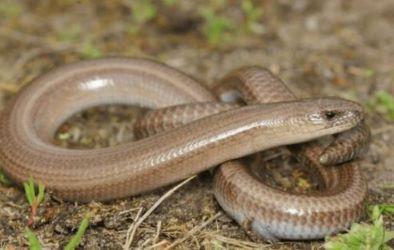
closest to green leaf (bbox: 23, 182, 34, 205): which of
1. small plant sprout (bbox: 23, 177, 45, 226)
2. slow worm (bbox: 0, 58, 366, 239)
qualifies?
small plant sprout (bbox: 23, 177, 45, 226)

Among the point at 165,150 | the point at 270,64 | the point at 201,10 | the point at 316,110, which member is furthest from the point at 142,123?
the point at 201,10

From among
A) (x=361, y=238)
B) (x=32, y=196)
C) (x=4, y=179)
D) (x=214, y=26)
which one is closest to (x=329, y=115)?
(x=361, y=238)

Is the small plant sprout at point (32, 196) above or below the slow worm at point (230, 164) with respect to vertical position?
below

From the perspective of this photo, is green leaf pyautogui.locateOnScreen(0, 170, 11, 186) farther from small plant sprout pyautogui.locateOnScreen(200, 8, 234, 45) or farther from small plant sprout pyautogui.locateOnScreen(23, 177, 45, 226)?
small plant sprout pyautogui.locateOnScreen(200, 8, 234, 45)

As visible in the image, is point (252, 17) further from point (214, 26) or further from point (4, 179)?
point (4, 179)

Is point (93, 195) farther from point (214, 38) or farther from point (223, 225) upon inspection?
point (214, 38)

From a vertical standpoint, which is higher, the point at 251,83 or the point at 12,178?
the point at 251,83

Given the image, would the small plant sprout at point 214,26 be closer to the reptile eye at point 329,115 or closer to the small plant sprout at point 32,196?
the reptile eye at point 329,115

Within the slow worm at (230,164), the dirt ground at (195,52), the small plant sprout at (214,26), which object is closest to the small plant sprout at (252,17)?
the dirt ground at (195,52)

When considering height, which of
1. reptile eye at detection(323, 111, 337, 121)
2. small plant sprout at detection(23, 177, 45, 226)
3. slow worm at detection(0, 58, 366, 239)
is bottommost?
small plant sprout at detection(23, 177, 45, 226)
